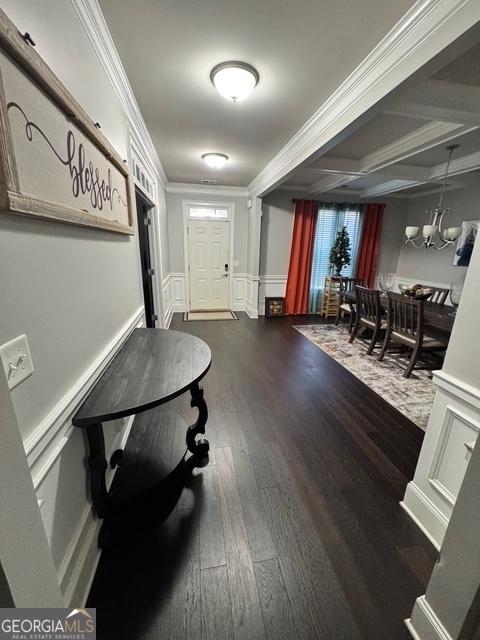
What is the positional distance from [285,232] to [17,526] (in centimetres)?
531

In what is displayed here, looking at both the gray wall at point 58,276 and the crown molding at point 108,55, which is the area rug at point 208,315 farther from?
the gray wall at point 58,276

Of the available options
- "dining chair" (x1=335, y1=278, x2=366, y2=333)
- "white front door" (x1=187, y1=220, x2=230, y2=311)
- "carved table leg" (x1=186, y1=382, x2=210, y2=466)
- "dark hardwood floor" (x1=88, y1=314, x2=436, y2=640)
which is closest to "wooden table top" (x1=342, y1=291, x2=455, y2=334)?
"dining chair" (x1=335, y1=278, x2=366, y2=333)

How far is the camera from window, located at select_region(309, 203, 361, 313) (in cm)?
513

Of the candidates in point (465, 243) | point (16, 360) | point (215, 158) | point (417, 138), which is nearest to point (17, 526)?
point (16, 360)

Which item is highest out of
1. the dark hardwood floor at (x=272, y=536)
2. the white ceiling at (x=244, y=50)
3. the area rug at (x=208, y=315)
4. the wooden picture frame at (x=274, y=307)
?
the white ceiling at (x=244, y=50)

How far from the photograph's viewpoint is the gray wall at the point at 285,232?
497cm

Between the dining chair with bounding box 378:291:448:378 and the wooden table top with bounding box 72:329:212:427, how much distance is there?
2476 millimetres

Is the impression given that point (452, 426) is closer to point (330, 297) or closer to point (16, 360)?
point (16, 360)

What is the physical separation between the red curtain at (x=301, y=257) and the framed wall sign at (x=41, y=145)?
4.31 m

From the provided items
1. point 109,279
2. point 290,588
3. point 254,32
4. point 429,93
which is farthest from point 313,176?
point 290,588

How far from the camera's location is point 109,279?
1.47 meters

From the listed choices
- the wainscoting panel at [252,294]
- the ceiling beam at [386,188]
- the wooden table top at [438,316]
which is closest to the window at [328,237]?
the ceiling beam at [386,188]

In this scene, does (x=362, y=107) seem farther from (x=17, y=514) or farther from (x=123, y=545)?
(x=123, y=545)

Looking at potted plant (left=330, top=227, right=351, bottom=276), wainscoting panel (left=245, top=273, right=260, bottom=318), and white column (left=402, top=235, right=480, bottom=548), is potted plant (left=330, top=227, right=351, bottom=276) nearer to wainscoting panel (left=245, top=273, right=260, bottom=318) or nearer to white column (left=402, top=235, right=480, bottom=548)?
wainscoting panel (left=245, top=273, right=260, bottom=318)
